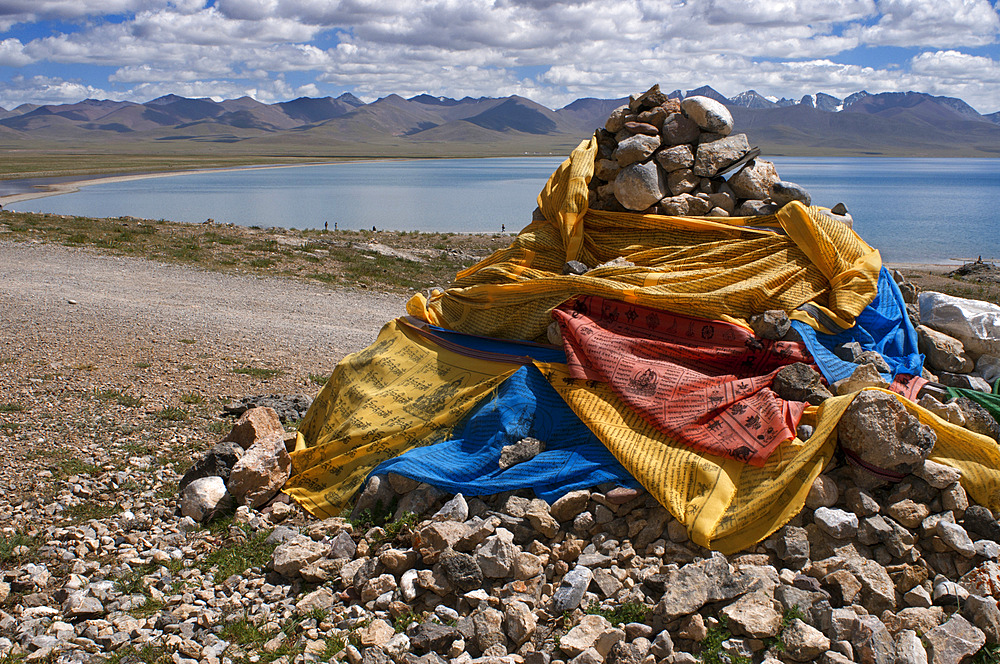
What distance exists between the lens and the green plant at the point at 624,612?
371cm

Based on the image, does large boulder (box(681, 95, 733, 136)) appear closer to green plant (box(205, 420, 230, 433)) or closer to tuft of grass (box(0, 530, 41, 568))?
green plant (box(205, 420, 230, 433))

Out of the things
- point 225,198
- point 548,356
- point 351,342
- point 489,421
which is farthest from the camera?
point 225,198

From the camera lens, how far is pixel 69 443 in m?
6.46

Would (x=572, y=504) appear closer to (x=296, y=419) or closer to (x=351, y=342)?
(x=296, y=419)


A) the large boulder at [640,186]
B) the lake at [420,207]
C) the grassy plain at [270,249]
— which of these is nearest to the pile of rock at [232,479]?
the large boulder at [640,186]

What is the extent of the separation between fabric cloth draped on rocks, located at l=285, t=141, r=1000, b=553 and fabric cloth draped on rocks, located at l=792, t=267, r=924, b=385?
0.08 meters

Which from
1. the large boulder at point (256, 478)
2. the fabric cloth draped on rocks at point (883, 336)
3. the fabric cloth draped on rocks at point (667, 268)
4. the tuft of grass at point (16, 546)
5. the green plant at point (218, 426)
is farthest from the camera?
the green plant at point (218, 426)

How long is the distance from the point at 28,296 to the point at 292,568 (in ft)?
34.4

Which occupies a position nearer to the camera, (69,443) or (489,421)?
(489,421)

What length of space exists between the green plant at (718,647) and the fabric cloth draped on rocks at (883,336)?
2282mm

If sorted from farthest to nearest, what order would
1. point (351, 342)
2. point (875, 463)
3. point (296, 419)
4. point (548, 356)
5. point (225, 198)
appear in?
1. point (225, 198)
2. point (351, 342)
3. point (296, 419)
4. point (548, 356)
5. point (875, 463)

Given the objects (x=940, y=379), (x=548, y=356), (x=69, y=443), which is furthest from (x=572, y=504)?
A: (x=69, y=443)

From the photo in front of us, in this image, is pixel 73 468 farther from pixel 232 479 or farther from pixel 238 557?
pixel 238 557

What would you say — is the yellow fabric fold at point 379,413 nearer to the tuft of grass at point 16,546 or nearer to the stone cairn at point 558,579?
the stone cairn at point 558,579
